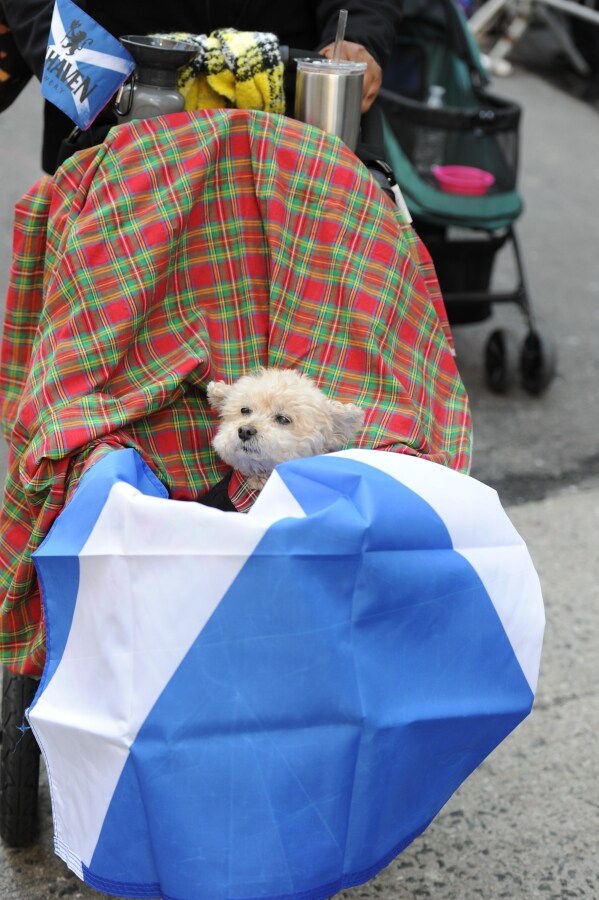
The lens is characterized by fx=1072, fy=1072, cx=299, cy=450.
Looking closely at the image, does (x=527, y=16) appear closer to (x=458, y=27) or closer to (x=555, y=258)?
(x=555, y=258)

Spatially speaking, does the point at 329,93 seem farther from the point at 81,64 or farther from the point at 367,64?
the point at 81,64

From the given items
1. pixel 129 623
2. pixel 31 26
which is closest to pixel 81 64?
pixel 31 26

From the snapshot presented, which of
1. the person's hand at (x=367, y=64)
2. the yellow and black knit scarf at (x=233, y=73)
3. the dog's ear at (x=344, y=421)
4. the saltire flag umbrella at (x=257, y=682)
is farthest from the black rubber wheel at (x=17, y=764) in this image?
the person's hand at (x=367, y=64)

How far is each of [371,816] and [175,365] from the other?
101cm

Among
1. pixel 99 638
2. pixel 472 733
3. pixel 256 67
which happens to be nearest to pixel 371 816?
pixel 472 733

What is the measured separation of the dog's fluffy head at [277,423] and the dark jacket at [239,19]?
106cm

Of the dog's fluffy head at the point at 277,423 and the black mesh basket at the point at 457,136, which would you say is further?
the black mesh basket at the point at 457,136

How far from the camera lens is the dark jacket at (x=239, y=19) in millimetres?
2740

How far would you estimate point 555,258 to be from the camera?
21.3 ft

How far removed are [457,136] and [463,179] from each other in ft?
0.61

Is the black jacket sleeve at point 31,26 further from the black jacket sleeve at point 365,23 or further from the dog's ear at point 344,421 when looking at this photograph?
the dog's ear at point 344,421

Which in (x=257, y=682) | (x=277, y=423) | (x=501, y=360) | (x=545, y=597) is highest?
(x=277, y=423)

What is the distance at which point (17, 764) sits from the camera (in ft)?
7.16

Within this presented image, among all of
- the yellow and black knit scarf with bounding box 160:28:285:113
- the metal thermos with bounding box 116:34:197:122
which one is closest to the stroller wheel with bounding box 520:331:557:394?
the yellow and black knit scarf with bounding box 160:28:285:113
